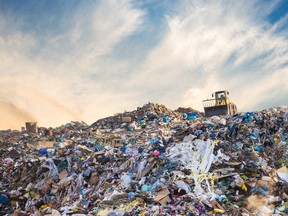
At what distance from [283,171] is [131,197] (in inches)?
161

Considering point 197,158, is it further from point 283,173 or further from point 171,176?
point 283,173

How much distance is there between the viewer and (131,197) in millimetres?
6406

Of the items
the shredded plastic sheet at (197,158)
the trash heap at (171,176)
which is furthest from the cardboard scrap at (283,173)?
the shredded plastic sheet at (197,158)

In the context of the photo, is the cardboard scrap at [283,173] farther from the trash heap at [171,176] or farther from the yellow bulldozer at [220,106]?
the yellow bulldozer at [220,106]

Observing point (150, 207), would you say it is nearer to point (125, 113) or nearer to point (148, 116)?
point (148, 116)

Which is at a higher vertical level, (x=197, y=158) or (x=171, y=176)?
(x=197, y=158)

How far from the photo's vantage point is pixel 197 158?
7.54m

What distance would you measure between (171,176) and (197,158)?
0.93 meters

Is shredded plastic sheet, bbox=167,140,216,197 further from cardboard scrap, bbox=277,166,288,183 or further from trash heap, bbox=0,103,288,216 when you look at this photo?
cardboard scrap, bbox=277,166,288,183

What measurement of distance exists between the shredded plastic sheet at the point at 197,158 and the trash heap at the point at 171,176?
2 cm

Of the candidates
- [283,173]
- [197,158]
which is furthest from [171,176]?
[283,173]

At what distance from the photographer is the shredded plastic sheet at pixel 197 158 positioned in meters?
6.74

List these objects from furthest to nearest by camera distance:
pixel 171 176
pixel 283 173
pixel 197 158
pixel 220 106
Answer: pixel 220 106 < pixel 197 158 < pixel 283 173 < pixel 171 176

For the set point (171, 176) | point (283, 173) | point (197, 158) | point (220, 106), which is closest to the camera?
point (171, 176)
